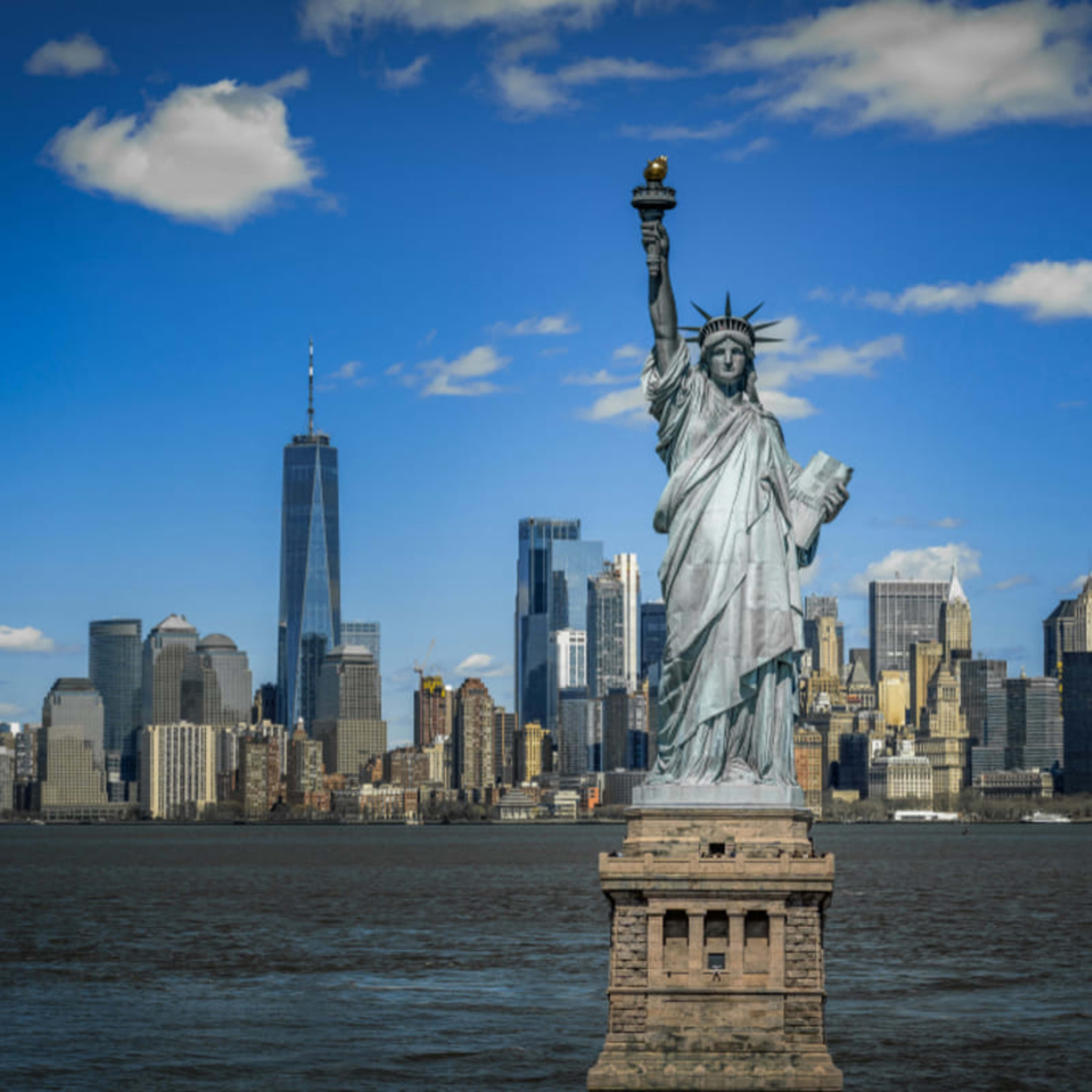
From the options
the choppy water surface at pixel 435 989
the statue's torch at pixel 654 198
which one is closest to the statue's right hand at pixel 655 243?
the statue's torch at pixel 654 198

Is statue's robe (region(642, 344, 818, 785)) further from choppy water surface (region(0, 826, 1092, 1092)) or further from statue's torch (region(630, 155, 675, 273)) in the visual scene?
choppy water surface (region(0, 826, 1092, 1092))

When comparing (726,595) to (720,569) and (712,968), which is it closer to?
(720,569)

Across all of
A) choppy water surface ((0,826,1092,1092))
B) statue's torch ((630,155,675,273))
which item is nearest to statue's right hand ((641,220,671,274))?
statue's torch ((630,155,675,273))

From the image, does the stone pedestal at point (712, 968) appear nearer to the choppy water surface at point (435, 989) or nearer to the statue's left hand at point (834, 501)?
the statue's left hand at point (834, 501)

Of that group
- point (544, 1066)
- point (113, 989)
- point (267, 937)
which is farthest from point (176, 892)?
point (544, 1066)

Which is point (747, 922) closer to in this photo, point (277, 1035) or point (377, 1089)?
point (377, 1089)
